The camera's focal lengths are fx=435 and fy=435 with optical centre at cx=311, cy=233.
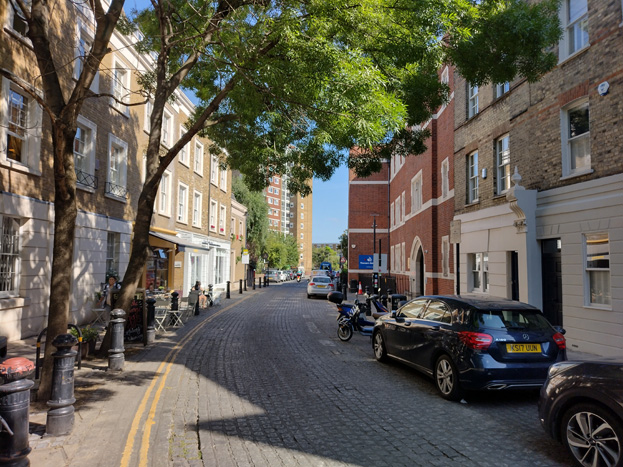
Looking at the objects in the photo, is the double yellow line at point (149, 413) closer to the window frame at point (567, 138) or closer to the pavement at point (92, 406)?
the pavement at point (92, 406)

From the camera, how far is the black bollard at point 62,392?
4.68 meters

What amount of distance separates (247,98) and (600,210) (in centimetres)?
775

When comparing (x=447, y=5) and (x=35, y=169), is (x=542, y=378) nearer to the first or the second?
(x=447, y=5)

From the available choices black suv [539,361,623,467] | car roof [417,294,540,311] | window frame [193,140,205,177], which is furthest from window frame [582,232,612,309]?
window frame [193,140,205,177]

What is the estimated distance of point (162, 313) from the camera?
44.2ft

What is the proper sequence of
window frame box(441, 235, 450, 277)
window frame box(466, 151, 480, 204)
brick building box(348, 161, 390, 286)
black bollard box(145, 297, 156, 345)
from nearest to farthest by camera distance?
black bollard box(145, 297, 156, 345), window frame box(466, 151, 480, 204), window frame box(441, 235, 450, 277), brick building box(348, 161, 390, 286)

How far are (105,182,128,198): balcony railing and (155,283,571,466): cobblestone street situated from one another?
8488mm

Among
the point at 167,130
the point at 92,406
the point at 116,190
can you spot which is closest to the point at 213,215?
the point at 167,130

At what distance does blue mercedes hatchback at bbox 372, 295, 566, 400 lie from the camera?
5.61m

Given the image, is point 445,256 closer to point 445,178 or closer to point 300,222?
point 445,178

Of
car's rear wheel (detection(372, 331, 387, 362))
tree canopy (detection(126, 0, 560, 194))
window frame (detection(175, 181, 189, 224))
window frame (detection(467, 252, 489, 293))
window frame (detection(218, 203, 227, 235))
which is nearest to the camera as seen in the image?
tree canopy (detection(126, 0, 560, 194))

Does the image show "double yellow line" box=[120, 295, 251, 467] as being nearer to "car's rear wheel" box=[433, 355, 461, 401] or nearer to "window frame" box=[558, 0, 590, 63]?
"car's rear wheel" box=[433, 355, 461, 401]

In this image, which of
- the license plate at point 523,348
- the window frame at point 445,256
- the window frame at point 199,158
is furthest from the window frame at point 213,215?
the license plate at point 523,348

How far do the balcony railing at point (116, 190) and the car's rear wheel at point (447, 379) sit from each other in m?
12.7
